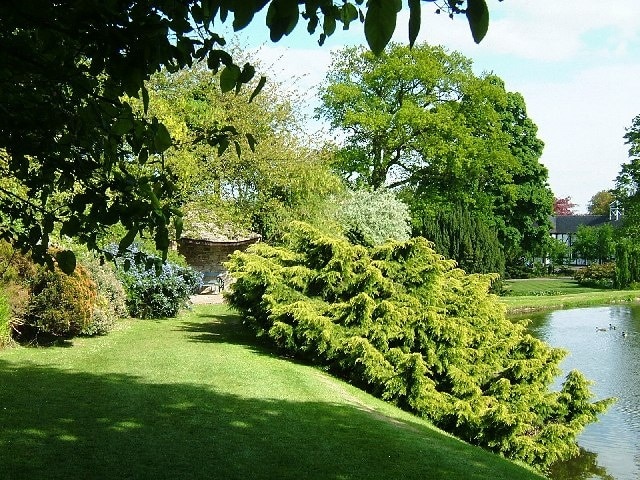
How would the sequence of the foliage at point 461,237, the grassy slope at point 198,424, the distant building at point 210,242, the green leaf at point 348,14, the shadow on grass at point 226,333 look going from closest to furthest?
the green leaf at point 348,14, the grassy slope at point 198,424, the shadow on grass at point 226,333, the distant building at point 210,242, the foliage at point 461,237

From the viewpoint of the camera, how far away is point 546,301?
38.5m

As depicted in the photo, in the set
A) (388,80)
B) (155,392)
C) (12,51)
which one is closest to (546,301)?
(388,80)

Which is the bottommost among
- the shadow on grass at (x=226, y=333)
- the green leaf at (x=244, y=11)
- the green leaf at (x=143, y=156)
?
the shadow on grass at (x=226, y=333)

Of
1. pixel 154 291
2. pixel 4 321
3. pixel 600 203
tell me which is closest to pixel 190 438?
pixel 4 321

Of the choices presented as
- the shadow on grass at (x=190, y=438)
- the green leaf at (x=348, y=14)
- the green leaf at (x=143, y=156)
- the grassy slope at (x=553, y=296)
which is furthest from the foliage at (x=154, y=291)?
the grassy slope at (x=553, y=296)

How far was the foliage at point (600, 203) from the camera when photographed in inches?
3743

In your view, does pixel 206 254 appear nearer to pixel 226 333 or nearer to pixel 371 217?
pixel 371 217

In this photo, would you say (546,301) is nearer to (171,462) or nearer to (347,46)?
(347,46)

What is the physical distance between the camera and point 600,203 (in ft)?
334

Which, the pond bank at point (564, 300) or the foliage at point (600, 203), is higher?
the foliage at point (600, 203)

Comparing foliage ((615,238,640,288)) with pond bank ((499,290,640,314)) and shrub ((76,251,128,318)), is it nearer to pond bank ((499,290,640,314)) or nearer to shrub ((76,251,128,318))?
pond bank ((499,290,640,314))

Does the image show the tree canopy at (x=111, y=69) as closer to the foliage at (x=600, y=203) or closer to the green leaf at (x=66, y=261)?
the green leaf at (x=66, y=261)

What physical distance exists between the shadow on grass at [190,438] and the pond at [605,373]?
464 cm

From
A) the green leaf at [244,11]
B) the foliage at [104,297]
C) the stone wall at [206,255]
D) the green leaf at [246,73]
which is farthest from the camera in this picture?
the stone wall at [206,255]
